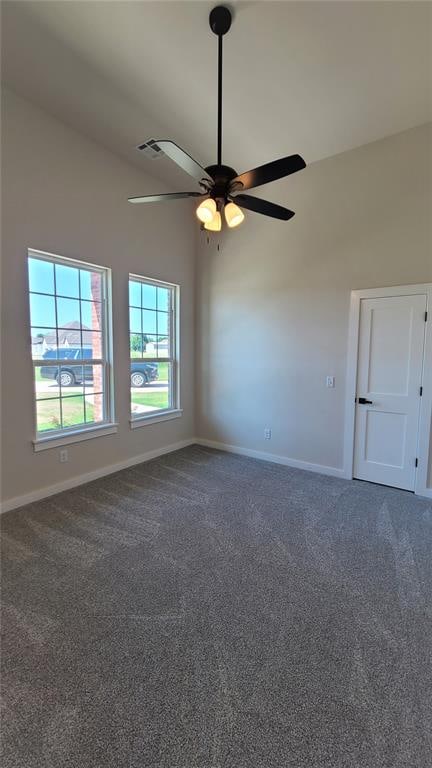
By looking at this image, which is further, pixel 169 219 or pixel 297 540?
pixel 169 219

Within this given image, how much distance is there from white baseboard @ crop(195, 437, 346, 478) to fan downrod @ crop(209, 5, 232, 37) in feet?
12.8

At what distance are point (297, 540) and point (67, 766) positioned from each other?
1807 mm

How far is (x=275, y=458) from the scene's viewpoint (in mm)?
4258

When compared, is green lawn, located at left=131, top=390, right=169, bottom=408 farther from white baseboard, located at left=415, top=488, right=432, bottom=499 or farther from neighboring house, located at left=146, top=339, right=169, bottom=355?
white baseboard, located at left=415, top=488, right=432, bottom=499

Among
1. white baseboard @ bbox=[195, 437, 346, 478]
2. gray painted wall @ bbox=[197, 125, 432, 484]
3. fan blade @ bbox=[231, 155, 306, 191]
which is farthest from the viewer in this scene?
white baseboard @ bbox=[195, 437, 346, 478]

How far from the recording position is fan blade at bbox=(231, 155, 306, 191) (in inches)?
67.5

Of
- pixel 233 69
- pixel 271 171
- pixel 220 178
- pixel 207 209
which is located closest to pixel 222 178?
pixel 220 178

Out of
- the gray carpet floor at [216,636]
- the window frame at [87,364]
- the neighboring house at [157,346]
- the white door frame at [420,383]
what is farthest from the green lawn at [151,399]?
the white door frame at [420,383]

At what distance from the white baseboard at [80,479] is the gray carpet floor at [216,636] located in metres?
0.16

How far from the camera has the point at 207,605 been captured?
1.89 m

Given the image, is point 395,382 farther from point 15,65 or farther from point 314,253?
point 15,65

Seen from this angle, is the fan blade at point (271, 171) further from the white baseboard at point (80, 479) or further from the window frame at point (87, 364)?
the white baseboard at point (80, 479)

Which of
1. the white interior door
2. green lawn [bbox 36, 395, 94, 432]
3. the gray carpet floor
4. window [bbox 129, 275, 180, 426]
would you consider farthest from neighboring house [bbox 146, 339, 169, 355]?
the white interior door

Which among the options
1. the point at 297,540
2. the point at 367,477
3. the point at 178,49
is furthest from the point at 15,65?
the point at 367,477
